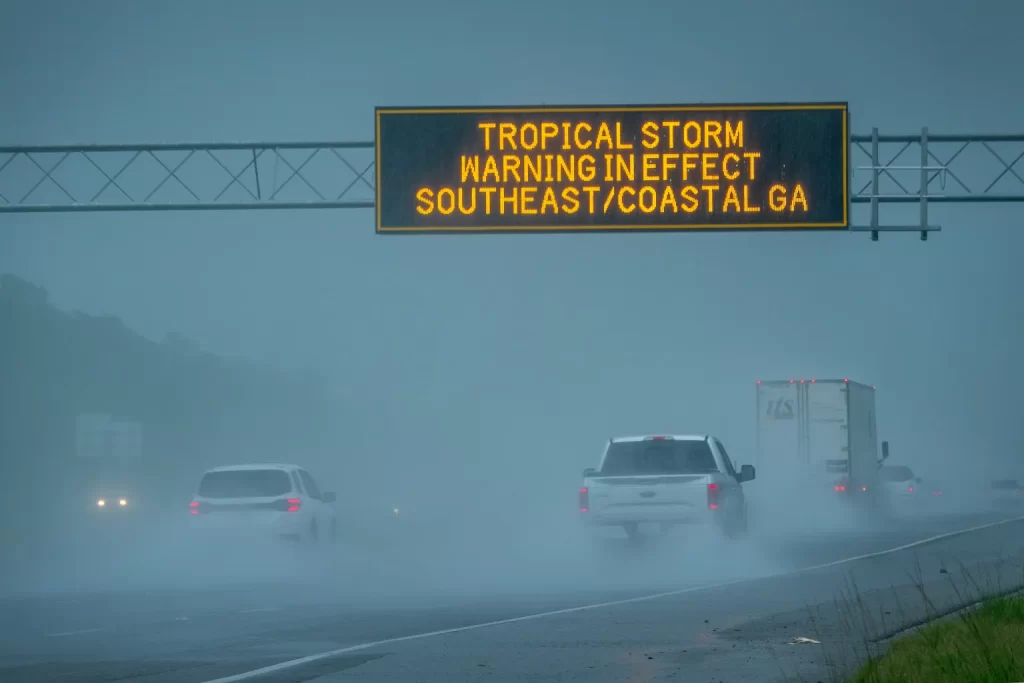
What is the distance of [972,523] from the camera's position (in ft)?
157

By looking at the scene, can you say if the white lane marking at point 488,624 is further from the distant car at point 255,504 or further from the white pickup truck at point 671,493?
the distant car at point 255,504

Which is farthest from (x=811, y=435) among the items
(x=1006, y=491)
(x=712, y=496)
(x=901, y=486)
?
(x=1006, y=491)

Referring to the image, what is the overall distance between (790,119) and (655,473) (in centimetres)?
620

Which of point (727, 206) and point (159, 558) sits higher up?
point (727, 206)

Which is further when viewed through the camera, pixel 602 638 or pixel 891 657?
pixel 602 638

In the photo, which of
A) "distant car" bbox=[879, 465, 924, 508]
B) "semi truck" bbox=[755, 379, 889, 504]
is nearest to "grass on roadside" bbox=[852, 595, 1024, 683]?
"semi truck" bbox=[755, 379, 889, 504]

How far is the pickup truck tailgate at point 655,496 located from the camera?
2597 cm

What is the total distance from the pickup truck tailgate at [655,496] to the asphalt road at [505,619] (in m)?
0.58

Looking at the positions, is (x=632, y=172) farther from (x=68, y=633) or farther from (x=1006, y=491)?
(x=1006, y=491)

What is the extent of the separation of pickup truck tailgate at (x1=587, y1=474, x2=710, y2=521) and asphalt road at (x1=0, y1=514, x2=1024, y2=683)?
58 centimetres

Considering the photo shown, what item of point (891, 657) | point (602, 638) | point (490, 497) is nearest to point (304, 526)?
point (602, 638)

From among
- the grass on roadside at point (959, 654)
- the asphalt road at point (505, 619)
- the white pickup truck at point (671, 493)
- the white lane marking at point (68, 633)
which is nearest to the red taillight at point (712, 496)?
the white pickup truck at point (671, 493)

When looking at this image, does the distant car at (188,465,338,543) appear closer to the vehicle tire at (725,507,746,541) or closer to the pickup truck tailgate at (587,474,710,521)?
the pickup truck tailgate at (587,474,710,521)

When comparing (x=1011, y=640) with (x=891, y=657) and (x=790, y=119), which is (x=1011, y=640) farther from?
(x=790, y=119)
